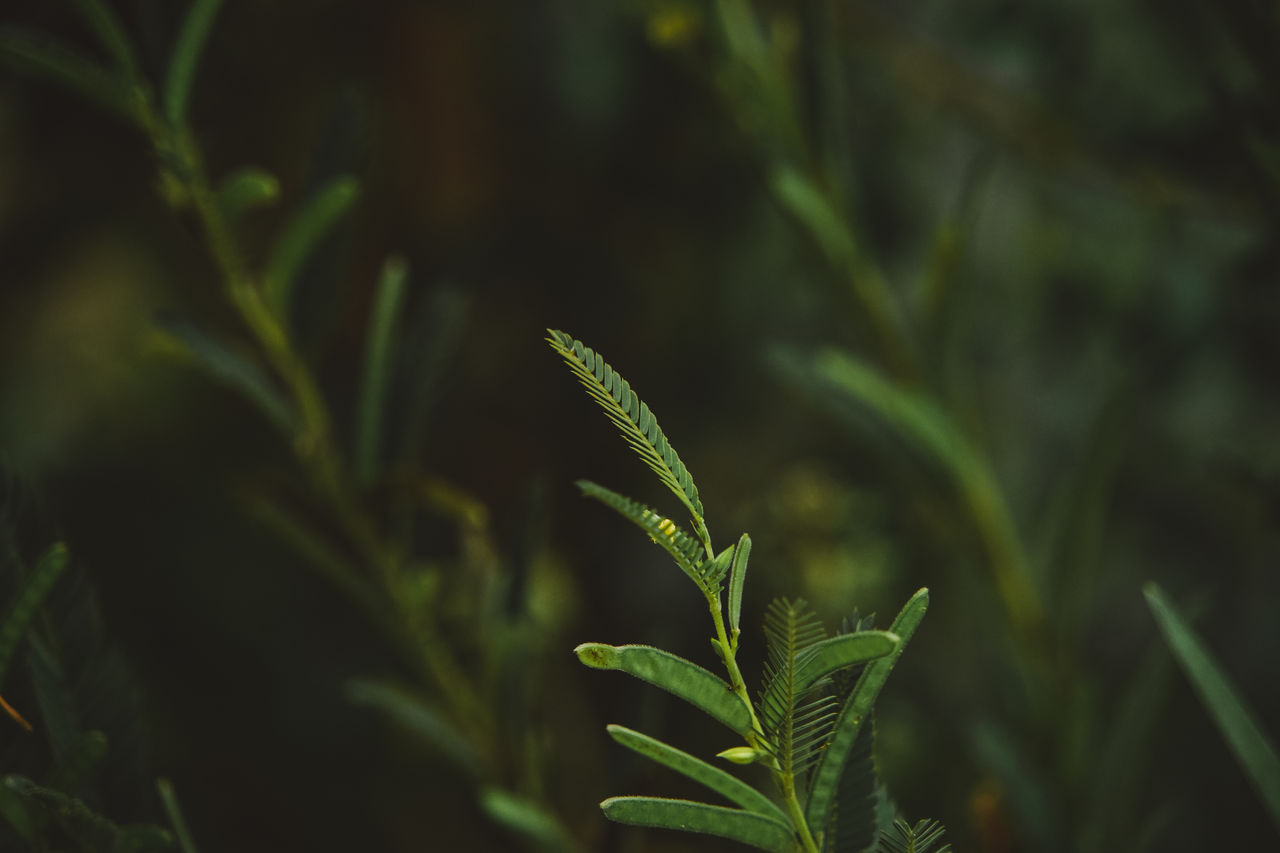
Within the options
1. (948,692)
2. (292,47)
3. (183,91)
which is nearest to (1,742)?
(183,91)

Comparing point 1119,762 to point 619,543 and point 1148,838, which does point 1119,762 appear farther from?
point 619,543

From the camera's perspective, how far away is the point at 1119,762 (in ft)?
1.04

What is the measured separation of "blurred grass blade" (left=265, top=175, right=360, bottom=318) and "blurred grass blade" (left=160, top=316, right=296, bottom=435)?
0.03 meters

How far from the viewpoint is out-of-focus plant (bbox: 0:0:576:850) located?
0.29 metres

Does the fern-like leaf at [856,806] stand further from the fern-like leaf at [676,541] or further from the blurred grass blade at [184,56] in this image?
the blurred grass blade at [184,56]

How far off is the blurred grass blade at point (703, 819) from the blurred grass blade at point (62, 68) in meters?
0.26

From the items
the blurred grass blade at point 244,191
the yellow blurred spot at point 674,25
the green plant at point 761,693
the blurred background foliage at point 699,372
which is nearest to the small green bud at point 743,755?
the green plant at point 761,693

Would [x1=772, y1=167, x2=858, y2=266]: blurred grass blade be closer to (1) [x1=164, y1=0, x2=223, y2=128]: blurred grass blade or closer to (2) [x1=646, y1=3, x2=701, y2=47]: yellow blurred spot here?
(2) [x1=646, y1=3, x2=701, y2=47]: yellow blurred spot

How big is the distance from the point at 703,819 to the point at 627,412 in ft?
0.27

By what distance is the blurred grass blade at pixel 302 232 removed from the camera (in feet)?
1.01

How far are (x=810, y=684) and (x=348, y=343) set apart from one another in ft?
2.15

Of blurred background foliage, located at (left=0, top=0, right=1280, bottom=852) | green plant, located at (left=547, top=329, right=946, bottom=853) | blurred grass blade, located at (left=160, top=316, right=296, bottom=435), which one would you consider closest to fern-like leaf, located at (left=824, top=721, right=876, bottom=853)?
green plant, located at (left=547, top=329, right=946, bottom=853)

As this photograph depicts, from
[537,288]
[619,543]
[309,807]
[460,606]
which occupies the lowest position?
[309,807]

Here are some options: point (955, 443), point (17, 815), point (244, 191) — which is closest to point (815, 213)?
point (955, 443)
